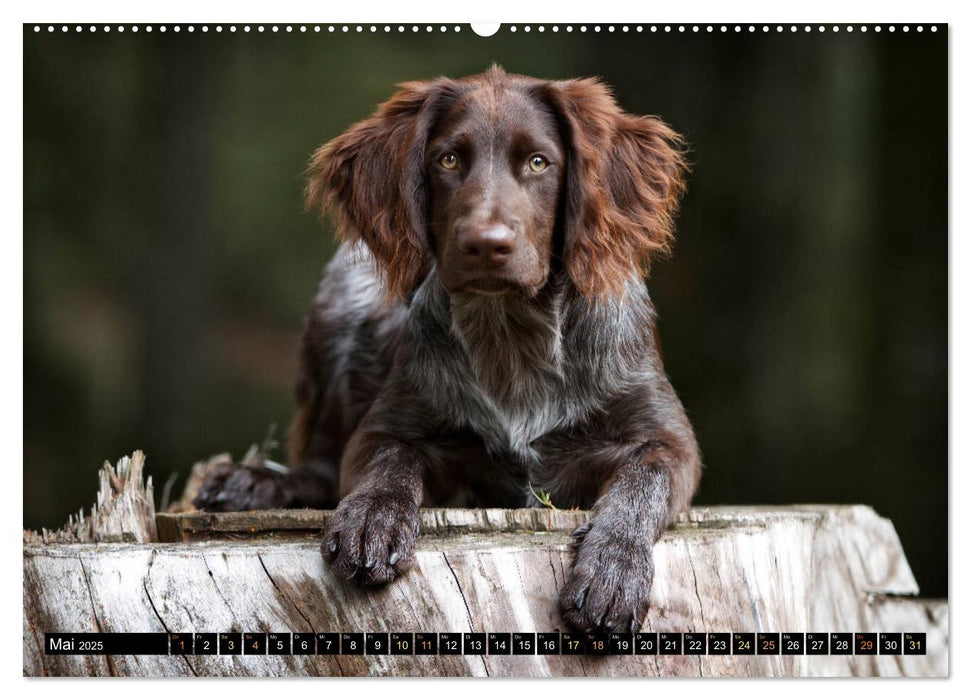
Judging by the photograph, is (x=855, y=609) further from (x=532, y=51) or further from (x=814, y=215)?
(x=532, y=51)

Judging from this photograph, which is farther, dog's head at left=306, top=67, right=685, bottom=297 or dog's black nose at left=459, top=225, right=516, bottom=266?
dog's head at left=306, top=67, right=685, bottom=297

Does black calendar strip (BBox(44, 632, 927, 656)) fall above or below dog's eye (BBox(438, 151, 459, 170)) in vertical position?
below

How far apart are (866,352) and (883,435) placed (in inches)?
17.1

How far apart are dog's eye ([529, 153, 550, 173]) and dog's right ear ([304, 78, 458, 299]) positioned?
16.8 inches

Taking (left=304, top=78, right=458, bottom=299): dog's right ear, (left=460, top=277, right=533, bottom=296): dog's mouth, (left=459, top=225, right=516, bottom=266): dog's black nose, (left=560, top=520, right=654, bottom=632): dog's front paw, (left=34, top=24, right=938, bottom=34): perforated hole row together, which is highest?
(left=34, top=24, right=938, bottom=34): perforated hole row

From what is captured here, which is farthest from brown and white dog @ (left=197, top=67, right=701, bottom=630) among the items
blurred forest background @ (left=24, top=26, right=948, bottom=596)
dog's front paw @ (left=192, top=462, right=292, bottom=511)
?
dog's front paw @ (left=192, top=462, right=292, bottom=511)

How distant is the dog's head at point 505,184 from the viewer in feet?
14.2

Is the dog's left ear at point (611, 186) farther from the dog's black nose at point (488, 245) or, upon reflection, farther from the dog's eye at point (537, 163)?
the dog's black nose at point (488, 245)

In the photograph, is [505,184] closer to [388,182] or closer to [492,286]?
[492,286]

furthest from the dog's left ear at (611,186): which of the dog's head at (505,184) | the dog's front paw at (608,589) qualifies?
the dog's front paw at (608,589)

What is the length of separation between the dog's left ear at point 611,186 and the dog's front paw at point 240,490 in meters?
2.04

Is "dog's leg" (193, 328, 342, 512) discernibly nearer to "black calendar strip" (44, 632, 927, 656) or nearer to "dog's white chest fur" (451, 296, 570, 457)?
"dog's white chest fur" (451, 296, 570, 457)

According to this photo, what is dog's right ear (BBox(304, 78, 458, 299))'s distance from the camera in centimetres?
463

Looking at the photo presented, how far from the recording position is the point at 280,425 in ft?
27.3
